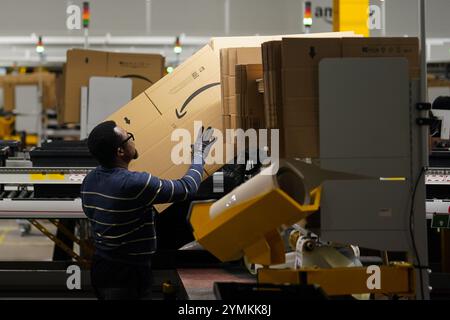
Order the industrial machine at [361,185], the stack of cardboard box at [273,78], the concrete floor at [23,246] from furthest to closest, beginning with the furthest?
the concrete floor at [23,246]
the stack of cardboard box at [273,78]
the industrial machine at [361,185]

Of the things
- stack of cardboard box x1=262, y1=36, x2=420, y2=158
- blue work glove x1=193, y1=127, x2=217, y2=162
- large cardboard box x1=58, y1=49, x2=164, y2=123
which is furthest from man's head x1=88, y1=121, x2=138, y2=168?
large cardboard box x1=58, y1=49, x2=164, y2=123

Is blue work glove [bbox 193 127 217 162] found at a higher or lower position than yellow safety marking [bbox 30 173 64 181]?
higher

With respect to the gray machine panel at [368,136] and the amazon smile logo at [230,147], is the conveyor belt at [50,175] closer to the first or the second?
the amazon smile logo at [230,147]

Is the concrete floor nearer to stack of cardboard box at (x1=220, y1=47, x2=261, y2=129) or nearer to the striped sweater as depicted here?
stack of cardboard box at (x1=220, y1=47, x2=261, y2=129)

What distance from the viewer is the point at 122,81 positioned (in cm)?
689

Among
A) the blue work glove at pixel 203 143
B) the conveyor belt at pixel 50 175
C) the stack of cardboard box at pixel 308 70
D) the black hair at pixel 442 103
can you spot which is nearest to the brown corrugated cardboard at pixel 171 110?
the blue work glove at pixel 203 143

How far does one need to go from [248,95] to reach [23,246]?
22.7 feet

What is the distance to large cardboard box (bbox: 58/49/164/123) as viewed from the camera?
7.11m

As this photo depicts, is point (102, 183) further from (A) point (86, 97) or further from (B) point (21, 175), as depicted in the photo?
(A) point (86, 97)

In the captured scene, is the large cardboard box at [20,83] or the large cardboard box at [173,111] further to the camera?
the large cardboard box at [20,83]

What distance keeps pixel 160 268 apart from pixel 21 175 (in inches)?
66.8

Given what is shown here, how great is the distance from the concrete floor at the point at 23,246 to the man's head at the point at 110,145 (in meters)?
5.69

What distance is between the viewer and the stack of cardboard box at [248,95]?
13.1ft

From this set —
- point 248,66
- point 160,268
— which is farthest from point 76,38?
point 248,66
